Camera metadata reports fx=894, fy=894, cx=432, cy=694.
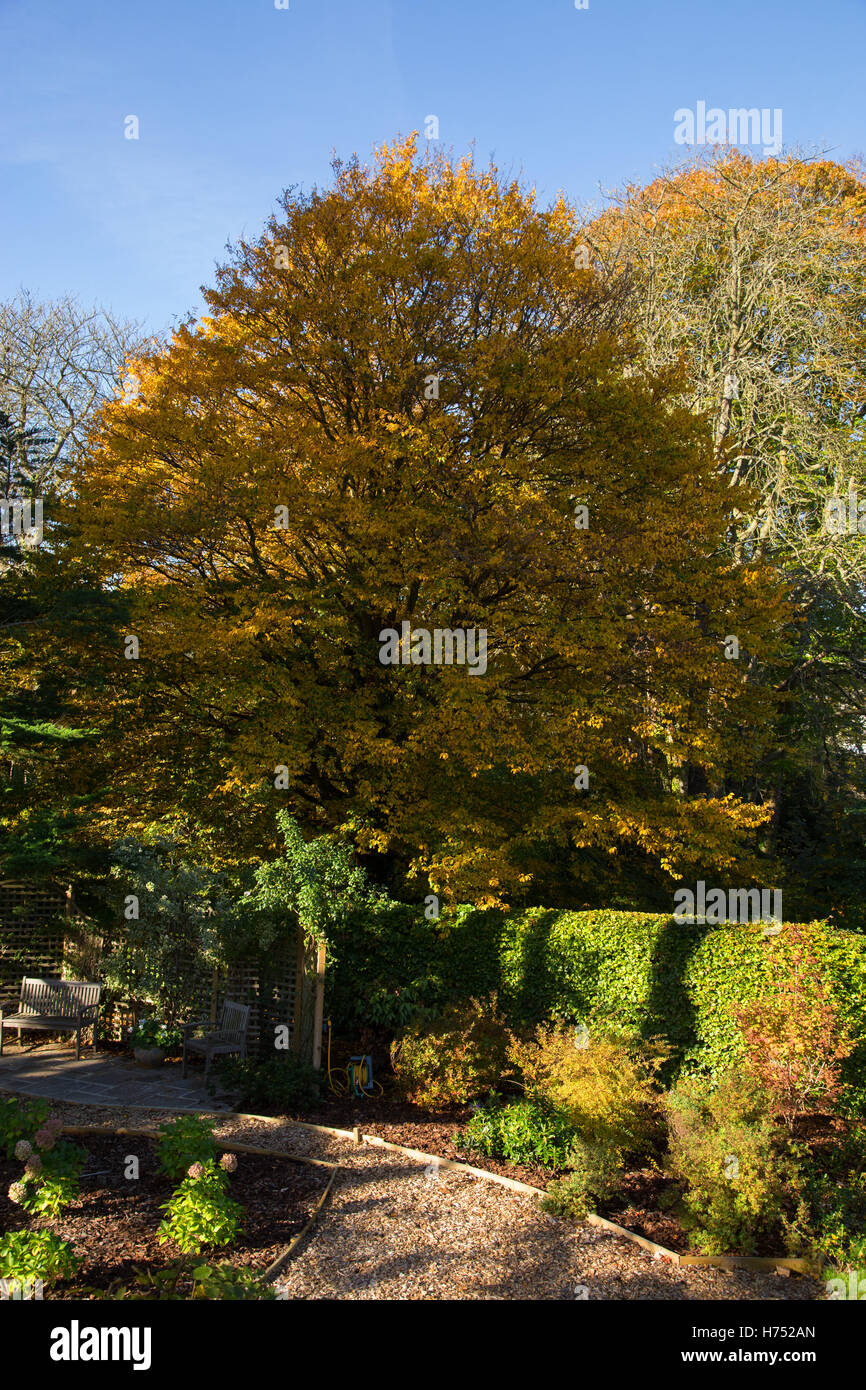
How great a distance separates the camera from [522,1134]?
24.8 ft

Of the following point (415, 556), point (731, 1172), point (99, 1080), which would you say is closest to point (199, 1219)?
point (731, 1172)

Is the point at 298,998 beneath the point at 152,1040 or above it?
above

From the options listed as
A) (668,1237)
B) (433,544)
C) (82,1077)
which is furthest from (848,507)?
(82,1077)

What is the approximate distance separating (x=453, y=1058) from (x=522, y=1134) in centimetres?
138

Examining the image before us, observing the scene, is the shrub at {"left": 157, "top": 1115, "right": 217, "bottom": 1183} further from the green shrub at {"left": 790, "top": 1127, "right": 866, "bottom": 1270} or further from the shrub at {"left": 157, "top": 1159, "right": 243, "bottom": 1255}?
the green shrub at {"left": 790, "top": 1127, "right": 866, "bottom": 1270}

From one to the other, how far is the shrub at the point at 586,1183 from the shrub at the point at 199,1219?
2.36 meters

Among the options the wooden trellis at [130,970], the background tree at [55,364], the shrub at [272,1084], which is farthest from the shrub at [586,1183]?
the background tree at [55,364]

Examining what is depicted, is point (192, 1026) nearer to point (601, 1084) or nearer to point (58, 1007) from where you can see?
point (58, 1007)

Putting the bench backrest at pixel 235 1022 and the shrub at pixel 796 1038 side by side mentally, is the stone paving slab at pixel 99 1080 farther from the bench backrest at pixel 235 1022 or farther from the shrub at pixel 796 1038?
the shrub at pixel 796 1038

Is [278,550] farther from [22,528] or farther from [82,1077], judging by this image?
[82,1077]

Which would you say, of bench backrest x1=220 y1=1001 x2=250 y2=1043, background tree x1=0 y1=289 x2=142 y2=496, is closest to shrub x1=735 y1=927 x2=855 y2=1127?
bench backrest x1=220 y1=1001 x2=250 y2=1043

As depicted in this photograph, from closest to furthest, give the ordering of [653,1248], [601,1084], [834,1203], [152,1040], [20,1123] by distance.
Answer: [653,1248]
[834,1203]
[20,1123]
[601,1084]
[152,1040]
